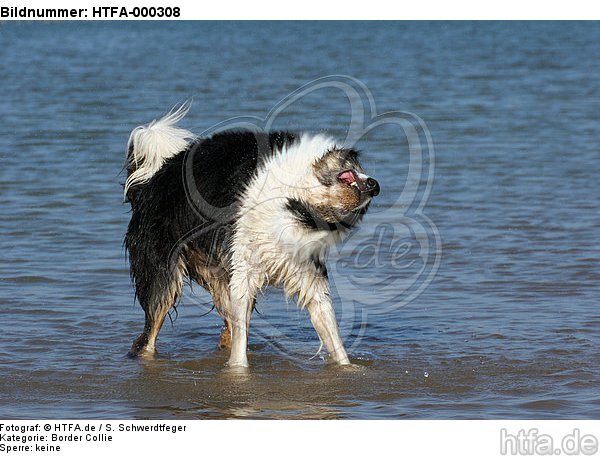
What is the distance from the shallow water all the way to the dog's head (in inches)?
39.8

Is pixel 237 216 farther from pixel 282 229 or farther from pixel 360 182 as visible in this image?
pixel 360 182

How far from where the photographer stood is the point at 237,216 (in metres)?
6.22

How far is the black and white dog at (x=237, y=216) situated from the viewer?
5.88m

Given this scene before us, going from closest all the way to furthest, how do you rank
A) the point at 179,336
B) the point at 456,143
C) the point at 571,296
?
the point at 179,336, the point at 571,296, the point at 456,143

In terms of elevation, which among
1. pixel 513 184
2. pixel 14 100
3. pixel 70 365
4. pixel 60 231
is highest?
pixel 14 100

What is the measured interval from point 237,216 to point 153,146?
996 millimetres

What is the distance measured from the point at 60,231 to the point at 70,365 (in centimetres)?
378

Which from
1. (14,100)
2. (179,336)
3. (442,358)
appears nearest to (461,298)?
(442,358)

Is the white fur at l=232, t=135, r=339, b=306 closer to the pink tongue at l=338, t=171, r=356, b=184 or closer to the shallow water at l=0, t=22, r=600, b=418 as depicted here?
the pink tongue at l=338, t=171, r=356, b=184

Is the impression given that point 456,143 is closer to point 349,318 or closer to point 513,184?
point 513,184

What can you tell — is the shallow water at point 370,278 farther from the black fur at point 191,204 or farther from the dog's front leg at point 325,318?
the black fur at point 191,204

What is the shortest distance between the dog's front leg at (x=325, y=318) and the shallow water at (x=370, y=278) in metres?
0.15

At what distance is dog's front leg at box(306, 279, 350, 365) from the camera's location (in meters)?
6.34
